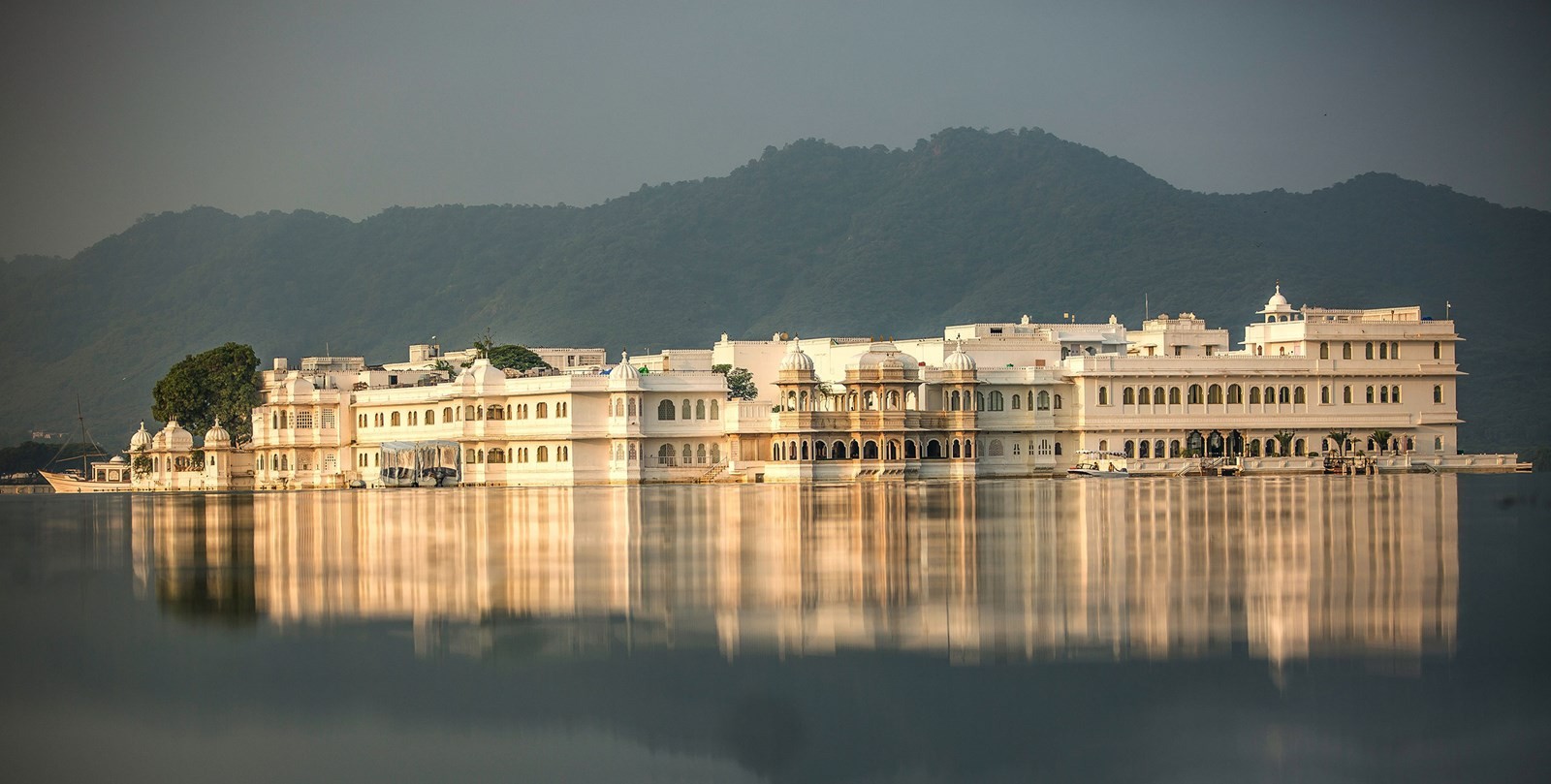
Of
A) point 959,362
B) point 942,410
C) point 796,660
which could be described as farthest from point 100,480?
point 796,660

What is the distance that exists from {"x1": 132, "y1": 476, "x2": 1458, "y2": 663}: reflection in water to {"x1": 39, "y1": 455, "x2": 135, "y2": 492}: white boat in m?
52.2

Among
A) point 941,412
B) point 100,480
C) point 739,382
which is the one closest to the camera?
point 941,412

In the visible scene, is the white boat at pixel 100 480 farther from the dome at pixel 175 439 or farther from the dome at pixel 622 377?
the dome at pixel 622 377

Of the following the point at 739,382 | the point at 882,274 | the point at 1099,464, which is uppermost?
the point at 882,274

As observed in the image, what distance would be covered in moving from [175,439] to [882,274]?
292 feet

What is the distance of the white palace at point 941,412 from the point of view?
81000 millimetres

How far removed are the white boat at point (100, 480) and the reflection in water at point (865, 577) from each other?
5222 centimetres

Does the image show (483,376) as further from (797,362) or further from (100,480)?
(100,480)

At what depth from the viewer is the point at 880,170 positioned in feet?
656

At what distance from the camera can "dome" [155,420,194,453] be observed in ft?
304

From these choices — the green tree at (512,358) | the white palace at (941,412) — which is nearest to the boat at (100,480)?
the white palace at (941,412)

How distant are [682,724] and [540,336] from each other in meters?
152

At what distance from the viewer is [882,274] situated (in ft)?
567

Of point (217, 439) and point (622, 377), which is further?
point (217, 439)
